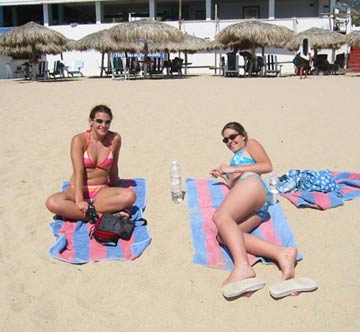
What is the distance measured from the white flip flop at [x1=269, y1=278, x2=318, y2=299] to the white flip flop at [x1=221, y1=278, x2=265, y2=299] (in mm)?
89

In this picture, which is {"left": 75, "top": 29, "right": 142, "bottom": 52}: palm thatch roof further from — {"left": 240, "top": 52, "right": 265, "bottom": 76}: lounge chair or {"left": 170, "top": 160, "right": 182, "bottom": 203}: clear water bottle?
{"left": 170, "top": 160, "right": 182, "bottom": 203}: clear water bottle

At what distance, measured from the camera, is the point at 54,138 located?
21.8ft

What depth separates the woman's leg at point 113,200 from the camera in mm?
3551

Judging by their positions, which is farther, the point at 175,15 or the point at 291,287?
the point at 175,15

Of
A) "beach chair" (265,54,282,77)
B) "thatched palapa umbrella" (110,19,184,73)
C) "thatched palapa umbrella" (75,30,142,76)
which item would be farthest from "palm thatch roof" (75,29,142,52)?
"beach chair" (265,54,282,77)

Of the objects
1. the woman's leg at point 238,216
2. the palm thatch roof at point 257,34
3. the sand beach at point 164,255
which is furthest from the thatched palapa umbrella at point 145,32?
the woman's leg at point 238,216

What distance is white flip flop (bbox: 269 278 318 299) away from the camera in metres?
2.63

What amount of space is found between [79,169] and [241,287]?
1.65 meters

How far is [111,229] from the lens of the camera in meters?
3.27

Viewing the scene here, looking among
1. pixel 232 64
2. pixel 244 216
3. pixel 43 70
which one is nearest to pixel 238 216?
pixel 244 216

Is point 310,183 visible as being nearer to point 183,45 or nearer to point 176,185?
point 176,185

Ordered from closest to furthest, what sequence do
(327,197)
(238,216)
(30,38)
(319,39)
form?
(238,216), (327,197), (30,38), (319,39)

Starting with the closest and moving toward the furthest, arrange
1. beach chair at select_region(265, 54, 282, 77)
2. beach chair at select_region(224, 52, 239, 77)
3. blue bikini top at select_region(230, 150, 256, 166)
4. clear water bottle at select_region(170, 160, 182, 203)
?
1. blue bikini top at select_region(230, 150, 256, 166)
2. clear water bottle at select_region(170, 160, 182, 203)
3. beach chair at select_region(265, 54, 282, 77)
4. beach chair at select_region(224, 52, 239, 77)

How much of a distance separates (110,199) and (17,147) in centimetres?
310
